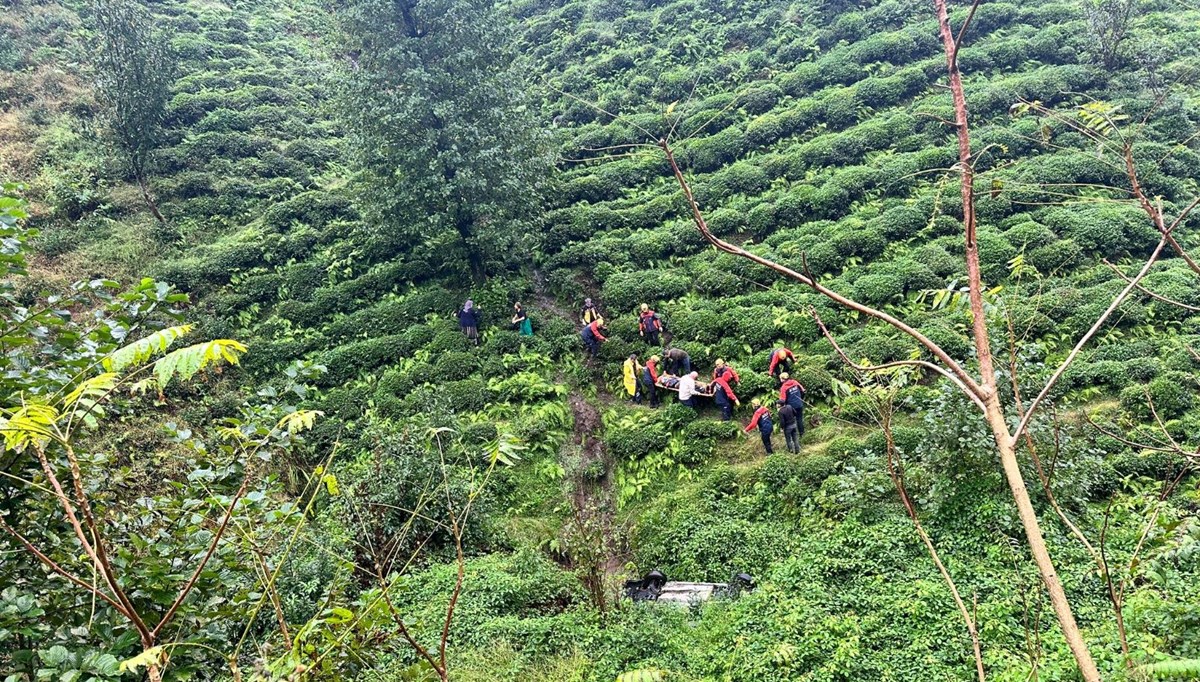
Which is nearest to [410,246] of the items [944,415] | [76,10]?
[944,415]

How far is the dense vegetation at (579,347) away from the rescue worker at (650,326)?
0.49m

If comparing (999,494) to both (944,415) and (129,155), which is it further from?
(129,155)

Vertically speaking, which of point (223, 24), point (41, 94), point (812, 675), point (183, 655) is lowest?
point (812, 675)

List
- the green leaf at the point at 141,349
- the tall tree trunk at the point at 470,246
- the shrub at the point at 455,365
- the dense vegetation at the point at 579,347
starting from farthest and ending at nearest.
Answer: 1. the tall tree trunk at the point at 470,246
2. the shrub at the point at 455,365
3. the dense vegetation at the point at 579,347
4. the green leaf at the point at 141,349

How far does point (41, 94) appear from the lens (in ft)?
79.7

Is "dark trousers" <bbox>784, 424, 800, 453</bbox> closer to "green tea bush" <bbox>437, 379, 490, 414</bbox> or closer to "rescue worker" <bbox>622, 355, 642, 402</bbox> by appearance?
"rescue worker" <bbox>622, 355, 642, 402</bbox>

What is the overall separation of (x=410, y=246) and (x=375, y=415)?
6.47 metres

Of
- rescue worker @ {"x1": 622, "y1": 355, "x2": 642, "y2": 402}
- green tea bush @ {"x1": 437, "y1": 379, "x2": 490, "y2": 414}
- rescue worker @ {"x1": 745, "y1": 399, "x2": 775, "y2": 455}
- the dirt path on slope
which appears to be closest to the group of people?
the dirt path on slope

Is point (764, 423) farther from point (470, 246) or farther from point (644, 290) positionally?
point (470, 246)

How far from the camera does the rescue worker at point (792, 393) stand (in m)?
11.9

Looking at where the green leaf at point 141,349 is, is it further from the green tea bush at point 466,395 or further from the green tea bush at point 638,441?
the green tea bush at point 466,395

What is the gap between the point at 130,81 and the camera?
61.8 feet

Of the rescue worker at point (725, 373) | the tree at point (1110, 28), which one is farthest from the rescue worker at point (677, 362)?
the tree at point (1110, 28)

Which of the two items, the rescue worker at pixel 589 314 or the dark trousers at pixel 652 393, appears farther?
the rescue worker at pixel 589 314
